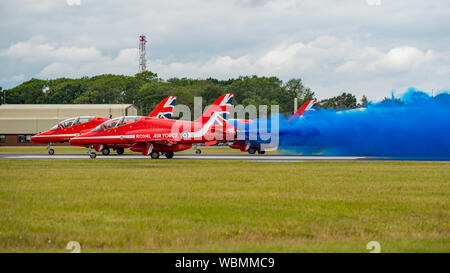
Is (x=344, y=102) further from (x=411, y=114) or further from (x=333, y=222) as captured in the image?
(x=333, y=222)

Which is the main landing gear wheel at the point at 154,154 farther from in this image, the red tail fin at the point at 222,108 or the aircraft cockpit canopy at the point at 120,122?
the red tail fin at the point at 222,108

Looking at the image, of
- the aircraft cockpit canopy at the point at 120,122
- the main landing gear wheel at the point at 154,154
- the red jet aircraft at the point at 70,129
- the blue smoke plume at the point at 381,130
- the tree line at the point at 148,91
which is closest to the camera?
the blue smoke plume at the point at 381,130

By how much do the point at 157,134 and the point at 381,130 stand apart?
1745 cm

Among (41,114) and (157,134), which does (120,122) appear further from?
(41,114)

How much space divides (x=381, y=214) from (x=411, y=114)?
2916 centimetres

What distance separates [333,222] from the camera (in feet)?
44.7

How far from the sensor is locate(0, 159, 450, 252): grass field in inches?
449

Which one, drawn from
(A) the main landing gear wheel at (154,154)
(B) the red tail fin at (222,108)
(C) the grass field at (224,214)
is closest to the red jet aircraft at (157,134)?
(A) the main landing gear wheel at (154,154)

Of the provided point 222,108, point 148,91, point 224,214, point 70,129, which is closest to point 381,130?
point 222,108

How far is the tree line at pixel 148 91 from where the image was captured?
395 ft

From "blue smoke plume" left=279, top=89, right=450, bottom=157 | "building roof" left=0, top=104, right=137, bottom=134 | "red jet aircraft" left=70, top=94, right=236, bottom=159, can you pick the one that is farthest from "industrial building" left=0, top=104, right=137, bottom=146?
"blue smoke plume" left=279, top=89, right=450, bottom=157

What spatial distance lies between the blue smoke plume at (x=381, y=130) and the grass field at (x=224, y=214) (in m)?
19.4

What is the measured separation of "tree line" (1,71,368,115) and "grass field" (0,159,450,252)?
3681 inches
